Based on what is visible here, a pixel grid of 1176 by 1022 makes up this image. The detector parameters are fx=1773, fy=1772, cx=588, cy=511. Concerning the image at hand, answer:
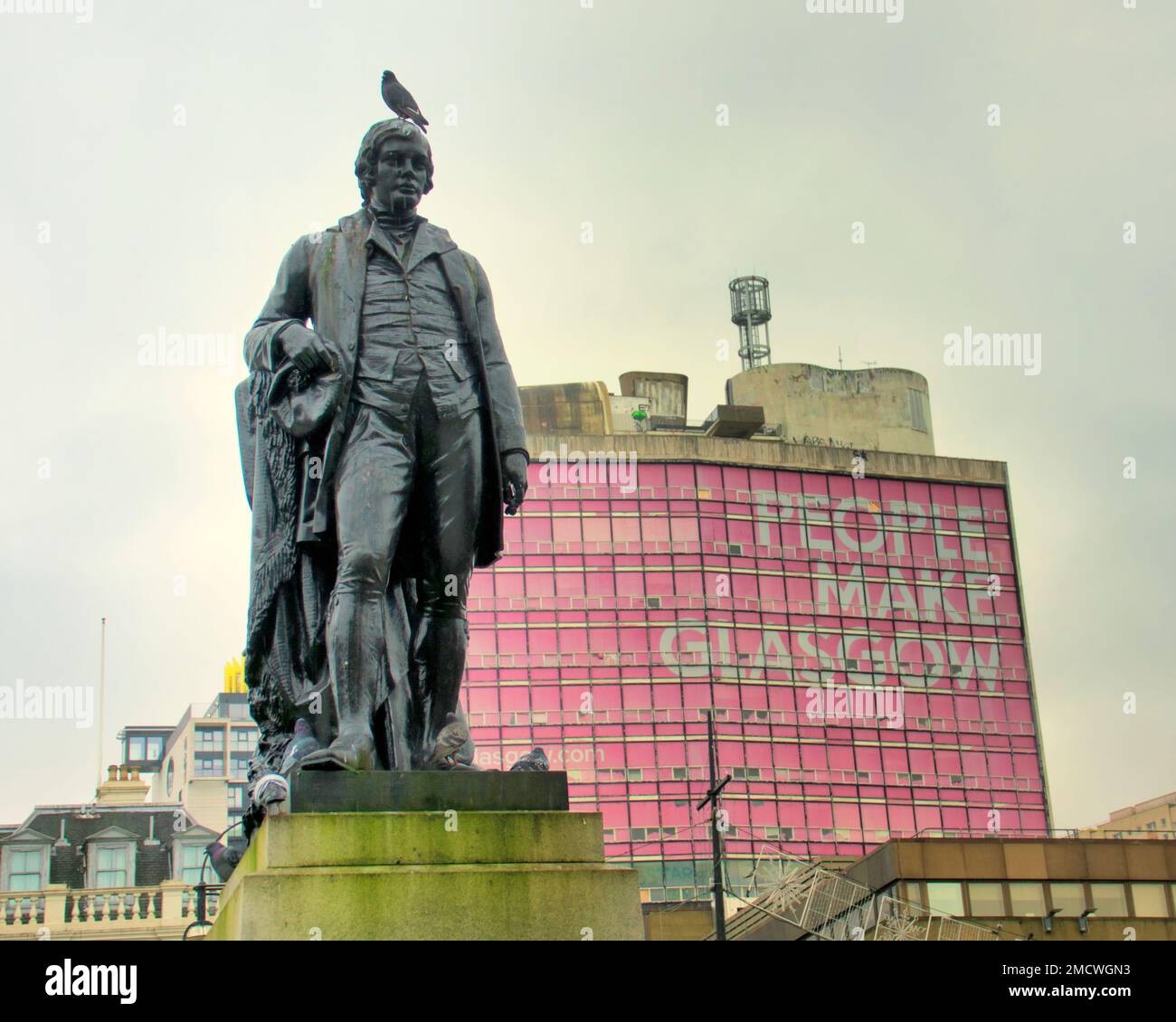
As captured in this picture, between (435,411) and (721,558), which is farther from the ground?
(721,558)

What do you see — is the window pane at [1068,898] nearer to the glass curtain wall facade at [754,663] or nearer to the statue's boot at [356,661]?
the glass curtain wall facade at [754,663]

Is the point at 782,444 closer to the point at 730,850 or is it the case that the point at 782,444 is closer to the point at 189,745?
the point at 730,850

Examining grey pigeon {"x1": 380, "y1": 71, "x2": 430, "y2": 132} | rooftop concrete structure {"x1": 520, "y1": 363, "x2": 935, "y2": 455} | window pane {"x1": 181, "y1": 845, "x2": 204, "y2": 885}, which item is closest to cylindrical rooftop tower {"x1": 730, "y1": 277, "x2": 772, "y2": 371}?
rooftop concrete structure {"x1": 520, "y1": 363, "x2": 935, "y2": 455}

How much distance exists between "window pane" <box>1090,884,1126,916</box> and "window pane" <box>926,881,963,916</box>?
5098 mm

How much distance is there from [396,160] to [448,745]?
326 cm

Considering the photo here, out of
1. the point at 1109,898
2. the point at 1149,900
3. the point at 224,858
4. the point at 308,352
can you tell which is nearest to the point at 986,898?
the point at 1109,898

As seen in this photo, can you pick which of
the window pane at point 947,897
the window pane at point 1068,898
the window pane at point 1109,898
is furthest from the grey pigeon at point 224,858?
the window pane at point 1109,898

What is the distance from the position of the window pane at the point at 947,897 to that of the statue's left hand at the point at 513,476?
150 feet

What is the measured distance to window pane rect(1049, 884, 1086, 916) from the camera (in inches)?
2143

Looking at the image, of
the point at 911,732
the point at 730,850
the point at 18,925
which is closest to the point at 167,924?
the point at 18,925

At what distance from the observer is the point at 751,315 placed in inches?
4464

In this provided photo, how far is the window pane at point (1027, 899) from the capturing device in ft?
177

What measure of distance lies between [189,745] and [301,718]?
355 ft

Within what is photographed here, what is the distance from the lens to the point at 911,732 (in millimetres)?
94812
